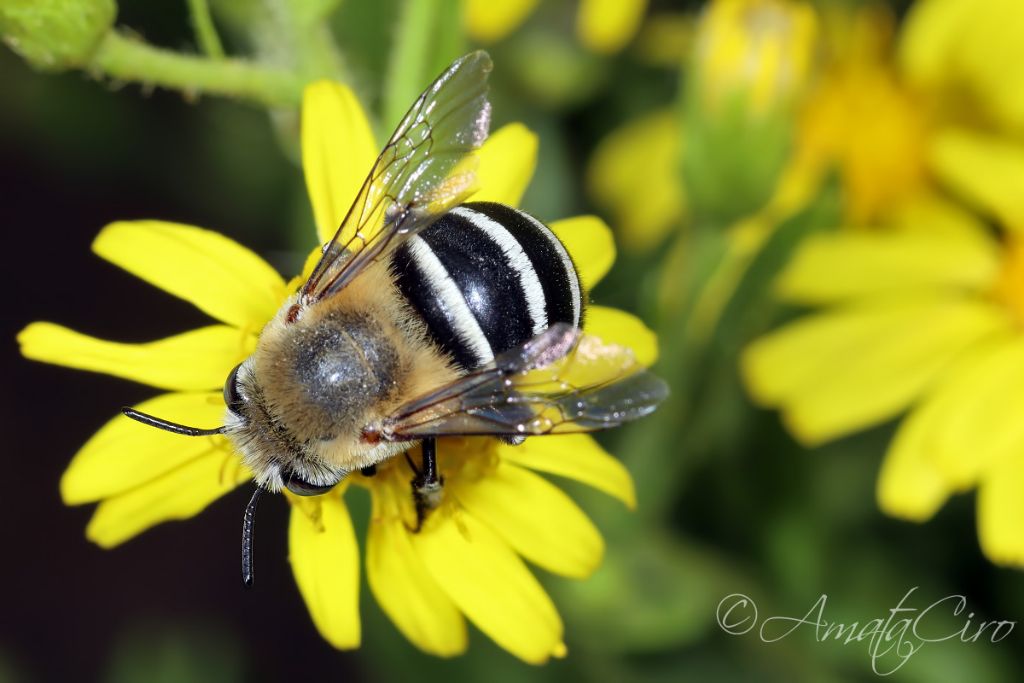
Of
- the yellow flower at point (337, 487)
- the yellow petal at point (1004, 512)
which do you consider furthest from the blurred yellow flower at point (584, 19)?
the yellow petal at point (1004, 512)

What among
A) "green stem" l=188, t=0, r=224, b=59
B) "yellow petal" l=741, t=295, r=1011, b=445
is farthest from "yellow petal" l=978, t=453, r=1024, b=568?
"green stem" l=188, t=0, r=224, b=59

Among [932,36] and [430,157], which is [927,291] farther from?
[430,157]

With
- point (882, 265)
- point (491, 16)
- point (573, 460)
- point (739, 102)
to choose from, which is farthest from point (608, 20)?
point (573, 460)

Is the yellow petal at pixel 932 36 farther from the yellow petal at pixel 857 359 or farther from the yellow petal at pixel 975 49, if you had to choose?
the yellow petal at pixel 857 359

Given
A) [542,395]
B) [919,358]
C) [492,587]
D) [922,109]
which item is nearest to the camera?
[542,395]

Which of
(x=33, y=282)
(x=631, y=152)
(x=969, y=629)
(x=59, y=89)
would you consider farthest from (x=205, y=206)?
(x=969, y=629)

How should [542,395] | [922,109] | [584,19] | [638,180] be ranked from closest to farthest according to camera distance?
[542,395] → [584,19] → [922,109] → [638,180]

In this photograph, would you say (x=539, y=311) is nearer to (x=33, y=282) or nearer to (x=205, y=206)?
(x=205, y=206)
